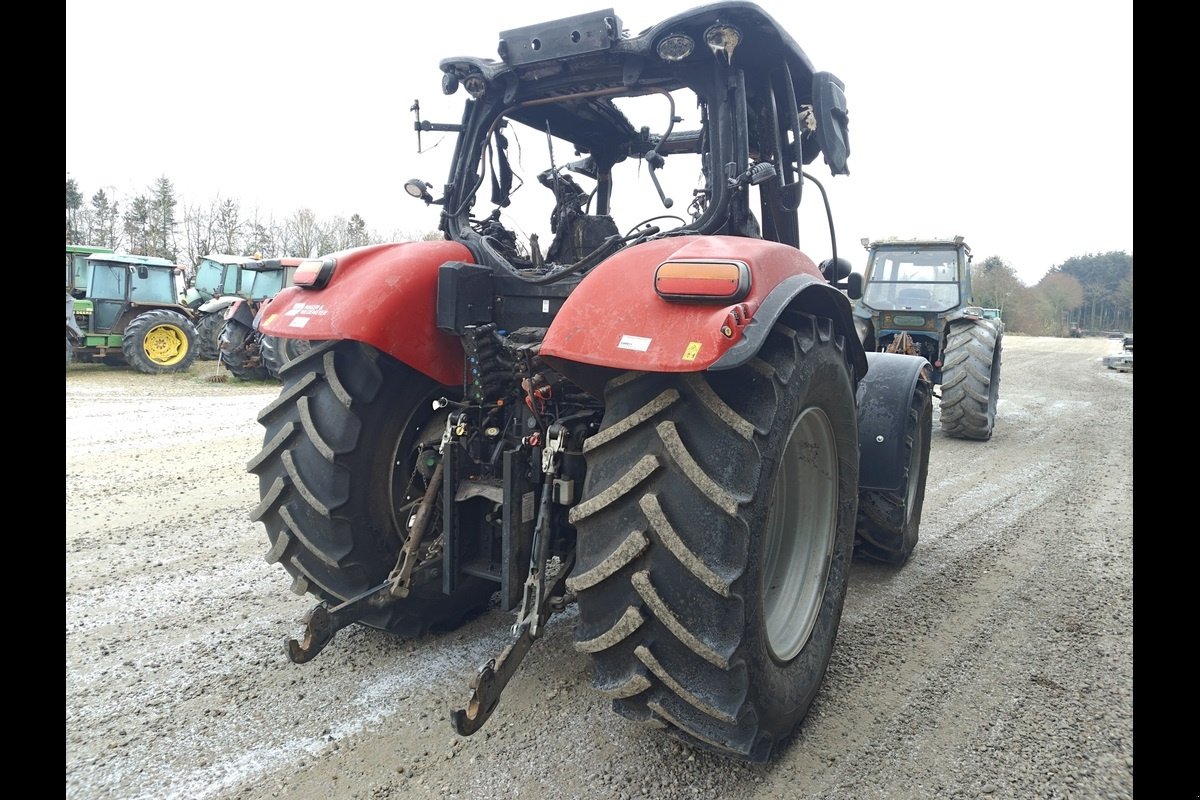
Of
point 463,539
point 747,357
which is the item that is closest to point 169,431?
point 463,539

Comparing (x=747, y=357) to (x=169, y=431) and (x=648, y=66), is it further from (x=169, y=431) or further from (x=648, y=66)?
(x=169, y=431)

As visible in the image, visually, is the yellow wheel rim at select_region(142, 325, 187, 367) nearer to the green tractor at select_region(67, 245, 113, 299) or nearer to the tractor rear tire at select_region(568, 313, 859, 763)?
the green tractor at select_region(67, 245, 113, 299)

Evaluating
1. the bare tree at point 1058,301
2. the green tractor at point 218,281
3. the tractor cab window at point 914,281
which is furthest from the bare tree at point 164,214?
the bare tree at point 1058,301

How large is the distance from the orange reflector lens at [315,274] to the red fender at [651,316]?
46.2 inches

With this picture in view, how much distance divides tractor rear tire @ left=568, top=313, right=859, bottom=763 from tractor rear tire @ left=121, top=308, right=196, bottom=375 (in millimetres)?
14216

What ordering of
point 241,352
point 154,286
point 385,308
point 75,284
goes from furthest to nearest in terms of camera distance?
1. point 75,284
2. point 154,286
3. point 241,352
4. point 385,308

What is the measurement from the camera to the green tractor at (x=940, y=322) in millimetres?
7906

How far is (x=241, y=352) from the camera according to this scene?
12766 millimetres

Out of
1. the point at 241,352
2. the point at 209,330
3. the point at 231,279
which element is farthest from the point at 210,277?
the point at 241,352

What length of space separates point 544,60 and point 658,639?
2107 mm

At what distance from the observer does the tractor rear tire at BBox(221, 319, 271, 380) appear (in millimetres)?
12602

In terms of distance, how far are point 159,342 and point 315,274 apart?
44.1 feet

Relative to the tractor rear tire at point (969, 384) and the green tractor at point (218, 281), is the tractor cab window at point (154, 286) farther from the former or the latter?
the tractor rear tire at point (969, 384)

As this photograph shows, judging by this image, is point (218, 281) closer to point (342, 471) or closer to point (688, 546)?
point (342, 471)
